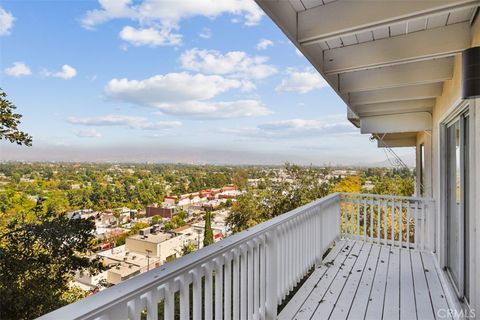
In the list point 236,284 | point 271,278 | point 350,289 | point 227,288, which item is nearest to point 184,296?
point 227,288

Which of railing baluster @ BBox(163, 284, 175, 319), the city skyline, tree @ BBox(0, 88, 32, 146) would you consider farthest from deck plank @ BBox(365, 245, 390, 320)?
tree @ BBox(0, 88, 32, 146)

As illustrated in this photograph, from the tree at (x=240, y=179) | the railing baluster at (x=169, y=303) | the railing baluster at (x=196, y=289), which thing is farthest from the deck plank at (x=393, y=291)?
the tree at (x=240, y=179)

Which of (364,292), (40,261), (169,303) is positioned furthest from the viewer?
(40,261)

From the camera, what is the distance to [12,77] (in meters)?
5.17

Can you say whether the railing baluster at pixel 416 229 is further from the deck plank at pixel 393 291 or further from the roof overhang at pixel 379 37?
the roof overhang at pixel 379 37

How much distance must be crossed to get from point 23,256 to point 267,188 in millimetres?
10501

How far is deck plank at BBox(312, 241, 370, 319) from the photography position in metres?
2.92

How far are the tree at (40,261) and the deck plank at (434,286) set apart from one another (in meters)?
4.58

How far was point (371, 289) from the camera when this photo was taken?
343 cm

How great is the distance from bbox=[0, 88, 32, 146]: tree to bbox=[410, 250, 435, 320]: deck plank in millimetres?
5455

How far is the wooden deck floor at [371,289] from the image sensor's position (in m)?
2.90

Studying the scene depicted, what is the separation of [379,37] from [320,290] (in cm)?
284

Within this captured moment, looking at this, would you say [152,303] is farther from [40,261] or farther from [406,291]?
[40,261]

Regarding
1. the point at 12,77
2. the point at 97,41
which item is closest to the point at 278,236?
the point at 12,77
